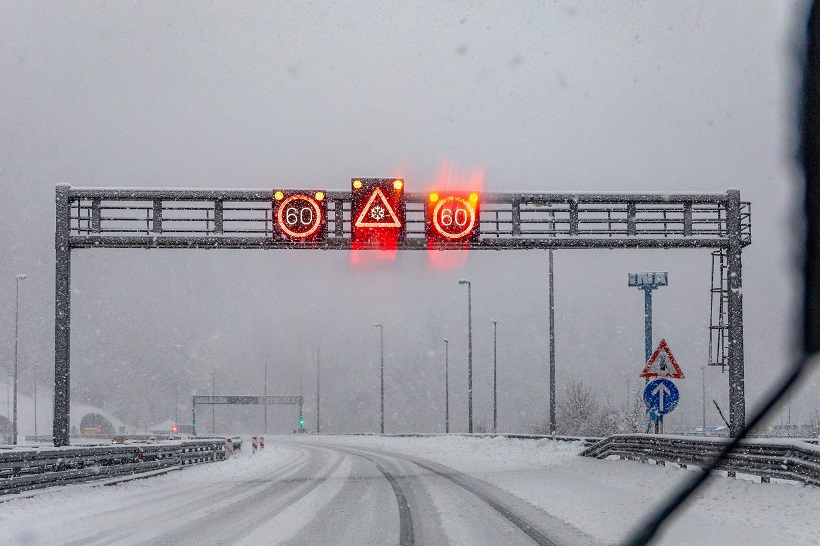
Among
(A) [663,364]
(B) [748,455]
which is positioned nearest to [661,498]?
(B) [748,455]

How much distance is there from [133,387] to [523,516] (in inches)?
5900

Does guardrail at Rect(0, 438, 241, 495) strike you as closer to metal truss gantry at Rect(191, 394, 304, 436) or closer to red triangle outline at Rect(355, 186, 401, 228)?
red triangle outline at Rect(355, 186, 401, 228)

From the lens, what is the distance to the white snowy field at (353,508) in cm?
1133

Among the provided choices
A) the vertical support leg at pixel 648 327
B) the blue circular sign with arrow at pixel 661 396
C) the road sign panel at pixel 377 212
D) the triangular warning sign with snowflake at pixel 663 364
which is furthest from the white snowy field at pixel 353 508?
the vertical support leg at pixel 648 327

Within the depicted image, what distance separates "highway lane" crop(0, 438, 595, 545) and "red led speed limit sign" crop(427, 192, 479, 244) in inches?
242

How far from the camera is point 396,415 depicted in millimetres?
155250

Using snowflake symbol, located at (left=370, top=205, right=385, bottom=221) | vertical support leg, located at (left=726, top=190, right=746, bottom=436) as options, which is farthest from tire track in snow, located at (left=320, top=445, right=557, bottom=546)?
vertical support leg, located at (left=726, top=190, right=746, bottom=436)

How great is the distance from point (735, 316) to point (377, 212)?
995 cm

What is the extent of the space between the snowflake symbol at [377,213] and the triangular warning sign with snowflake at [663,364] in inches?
316

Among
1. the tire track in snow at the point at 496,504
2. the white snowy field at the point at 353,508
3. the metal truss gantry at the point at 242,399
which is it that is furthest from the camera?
the metal truss gantry at the point at 242,399

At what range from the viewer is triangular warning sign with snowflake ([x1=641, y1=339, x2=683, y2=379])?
1914cm

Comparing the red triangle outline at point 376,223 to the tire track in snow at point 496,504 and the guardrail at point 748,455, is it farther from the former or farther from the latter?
the guardrail at point 748,455

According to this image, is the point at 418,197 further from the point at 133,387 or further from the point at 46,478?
the point at 133,387

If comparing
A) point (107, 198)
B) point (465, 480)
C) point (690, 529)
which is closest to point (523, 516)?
point (690, 529)
